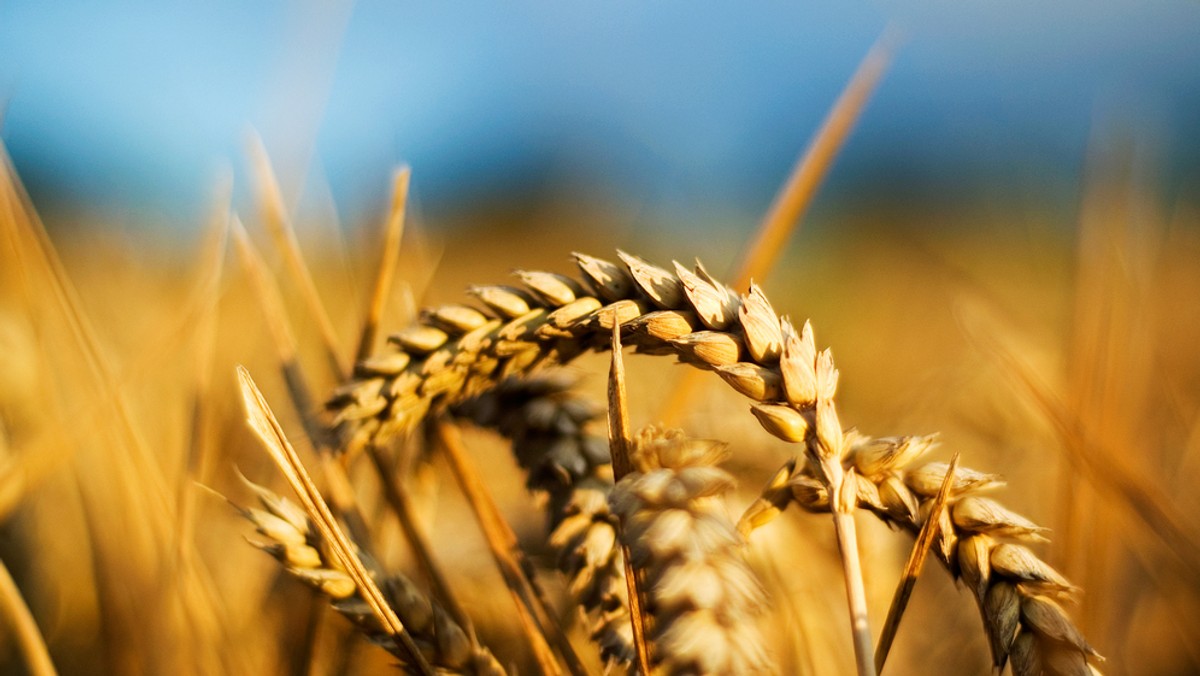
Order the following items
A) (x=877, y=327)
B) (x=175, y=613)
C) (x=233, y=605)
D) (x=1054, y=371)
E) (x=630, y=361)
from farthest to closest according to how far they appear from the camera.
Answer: (x=877, y=327) < (x=630, y=361) < (x=1054, y=371) < (x=233, y=605) < (x=175, y=613)

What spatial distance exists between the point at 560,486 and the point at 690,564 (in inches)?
9.6

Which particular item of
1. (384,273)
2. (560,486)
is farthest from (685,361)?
(384,273)

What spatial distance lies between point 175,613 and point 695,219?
4136mm

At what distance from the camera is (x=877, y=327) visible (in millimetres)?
3139

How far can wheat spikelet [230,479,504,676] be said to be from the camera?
418 millimetres

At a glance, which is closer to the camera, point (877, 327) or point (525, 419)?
point (525, 419)

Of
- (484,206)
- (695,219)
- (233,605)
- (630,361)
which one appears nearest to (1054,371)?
(630,361)

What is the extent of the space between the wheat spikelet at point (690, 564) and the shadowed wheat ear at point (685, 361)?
51 millimetres

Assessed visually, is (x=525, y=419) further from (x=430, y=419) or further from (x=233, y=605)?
(x=233, y=605)

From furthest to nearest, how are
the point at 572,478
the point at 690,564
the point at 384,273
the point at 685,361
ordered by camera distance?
the point at 384,273
the point at 572,478
the point at 685,361
the point at 690,564

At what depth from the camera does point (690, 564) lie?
1.02 feet

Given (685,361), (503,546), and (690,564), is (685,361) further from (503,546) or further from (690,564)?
(503,546)

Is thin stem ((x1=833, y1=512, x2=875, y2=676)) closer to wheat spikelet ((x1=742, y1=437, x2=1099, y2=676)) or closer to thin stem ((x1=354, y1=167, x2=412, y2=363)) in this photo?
wheat spikelet ((x1=742, y1=437, x2=1099, y2=676))

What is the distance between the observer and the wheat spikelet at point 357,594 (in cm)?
42
